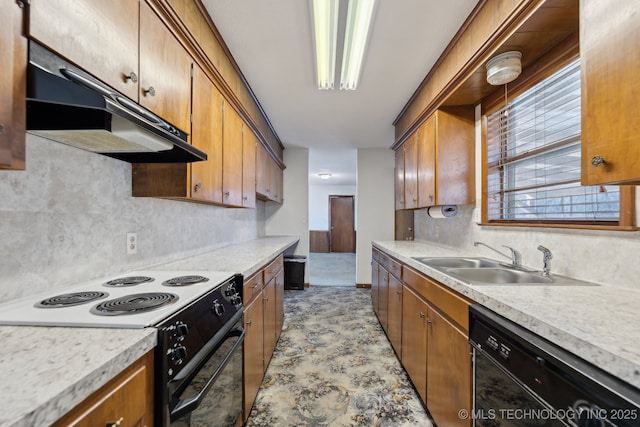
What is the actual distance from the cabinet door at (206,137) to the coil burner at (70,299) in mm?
683

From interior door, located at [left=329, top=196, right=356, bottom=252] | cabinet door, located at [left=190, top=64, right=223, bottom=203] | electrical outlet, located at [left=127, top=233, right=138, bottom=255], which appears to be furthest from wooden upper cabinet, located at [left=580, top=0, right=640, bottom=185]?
interior door, located at [left=329, top=196, right=356, bottom=252]

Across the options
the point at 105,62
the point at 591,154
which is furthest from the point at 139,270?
the point at 591,154

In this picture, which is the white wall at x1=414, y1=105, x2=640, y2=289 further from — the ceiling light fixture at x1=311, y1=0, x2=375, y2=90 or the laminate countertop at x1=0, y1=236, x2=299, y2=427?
the laminate countertop at x1=0, y1=236, x2=299, y2=427

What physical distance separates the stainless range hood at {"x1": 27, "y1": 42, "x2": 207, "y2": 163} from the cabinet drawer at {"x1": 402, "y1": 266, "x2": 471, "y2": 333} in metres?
1.44

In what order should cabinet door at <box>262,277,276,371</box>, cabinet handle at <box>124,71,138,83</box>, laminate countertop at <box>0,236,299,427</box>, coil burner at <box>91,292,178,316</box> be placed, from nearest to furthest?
1. laminate countertop at <box>0,236,299,427</box>
2. coil burner at <box>91,292,178,316</box>
3. cabinet handle at <box>124,71,138,83</box>
4. cabinet door at <box>262,277,276,371</box>

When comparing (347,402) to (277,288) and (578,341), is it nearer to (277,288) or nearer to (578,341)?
(277,288)

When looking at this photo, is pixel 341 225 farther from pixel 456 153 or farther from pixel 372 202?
pixel 456 153

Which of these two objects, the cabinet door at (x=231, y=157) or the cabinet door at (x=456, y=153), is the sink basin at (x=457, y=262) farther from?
the cabinet door at (x=231, y=157)

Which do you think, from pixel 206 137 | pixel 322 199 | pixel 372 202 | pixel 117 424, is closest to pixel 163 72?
pixel 206 137

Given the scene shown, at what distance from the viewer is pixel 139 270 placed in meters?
1.61

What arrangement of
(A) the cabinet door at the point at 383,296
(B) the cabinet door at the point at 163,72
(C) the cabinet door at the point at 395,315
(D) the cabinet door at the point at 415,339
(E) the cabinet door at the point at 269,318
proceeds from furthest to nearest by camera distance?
1. (A) the cabinet door at the point at 383,296
2. (C) the cabinet door at the point at 395,315
3. (E) the cabinet door at the point at 269,318
4. (D) the cabinet door at the point at 415,339
5. (B) the cabinet door at the point at 163,72

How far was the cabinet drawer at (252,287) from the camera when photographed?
5.25ft

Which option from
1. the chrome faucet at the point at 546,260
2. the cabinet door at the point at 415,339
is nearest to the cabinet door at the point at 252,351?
the cabinet door at the point at 415,339

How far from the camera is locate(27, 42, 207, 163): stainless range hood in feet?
2.56
